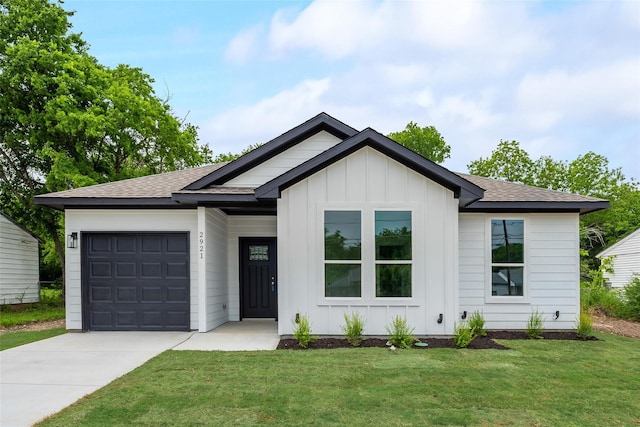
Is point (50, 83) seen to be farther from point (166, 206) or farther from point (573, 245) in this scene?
point (573, 245)

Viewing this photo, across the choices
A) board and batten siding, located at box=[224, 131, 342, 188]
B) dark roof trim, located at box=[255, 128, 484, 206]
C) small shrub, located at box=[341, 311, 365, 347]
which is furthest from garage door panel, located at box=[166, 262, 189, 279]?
small shrub, located at box=[341, 311, 365, 347]

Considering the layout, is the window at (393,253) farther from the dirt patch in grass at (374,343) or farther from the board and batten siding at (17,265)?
the board and batten siding at (17,265)

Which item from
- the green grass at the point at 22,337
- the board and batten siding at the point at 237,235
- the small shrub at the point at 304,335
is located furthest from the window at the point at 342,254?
the green grass at the point at 22,337

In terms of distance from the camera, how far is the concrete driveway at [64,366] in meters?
5.15

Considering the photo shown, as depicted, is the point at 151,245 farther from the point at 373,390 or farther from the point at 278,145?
the point at 373,390

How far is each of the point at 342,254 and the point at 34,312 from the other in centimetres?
1152

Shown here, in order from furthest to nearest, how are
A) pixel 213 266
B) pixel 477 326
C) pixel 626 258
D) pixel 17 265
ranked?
pixel 626 258
pixel 17 265
pixel 213 266
pixel 477 326

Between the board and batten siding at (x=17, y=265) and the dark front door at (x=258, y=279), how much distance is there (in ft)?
29.2

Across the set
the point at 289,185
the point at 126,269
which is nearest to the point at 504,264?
the point at 289,185

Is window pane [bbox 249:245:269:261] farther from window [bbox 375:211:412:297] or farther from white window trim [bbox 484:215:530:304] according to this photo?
white window trim [bbox 484:215:530:304]

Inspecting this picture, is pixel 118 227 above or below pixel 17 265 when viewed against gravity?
above

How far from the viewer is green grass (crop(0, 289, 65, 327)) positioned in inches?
506

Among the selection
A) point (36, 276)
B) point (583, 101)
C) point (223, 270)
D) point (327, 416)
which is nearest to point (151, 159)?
point (36, 276)

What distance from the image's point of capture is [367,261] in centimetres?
890
